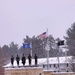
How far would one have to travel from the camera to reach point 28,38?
314ft

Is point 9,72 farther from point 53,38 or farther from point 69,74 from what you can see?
point 53,38

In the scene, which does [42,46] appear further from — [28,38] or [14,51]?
[14,51]

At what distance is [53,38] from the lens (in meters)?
109

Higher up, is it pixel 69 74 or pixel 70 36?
pixel 70 36

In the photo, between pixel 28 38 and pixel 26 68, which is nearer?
pixel 26 68

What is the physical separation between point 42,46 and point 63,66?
78.8 feet

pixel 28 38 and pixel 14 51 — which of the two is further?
pixel 14 51

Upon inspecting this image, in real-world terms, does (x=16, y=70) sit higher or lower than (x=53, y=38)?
lower

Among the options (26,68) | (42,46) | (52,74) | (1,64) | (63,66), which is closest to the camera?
(26,68)

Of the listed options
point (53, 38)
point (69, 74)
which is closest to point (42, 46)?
point (53, 38)

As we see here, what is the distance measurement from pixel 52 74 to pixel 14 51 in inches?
3170

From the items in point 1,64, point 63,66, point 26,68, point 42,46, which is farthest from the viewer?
point 42,46

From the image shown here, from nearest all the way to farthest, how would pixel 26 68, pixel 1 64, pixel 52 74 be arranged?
pixel 26 68
pixel 52 74
pixel 1 64

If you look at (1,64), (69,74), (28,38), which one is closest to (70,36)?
(1,64)
